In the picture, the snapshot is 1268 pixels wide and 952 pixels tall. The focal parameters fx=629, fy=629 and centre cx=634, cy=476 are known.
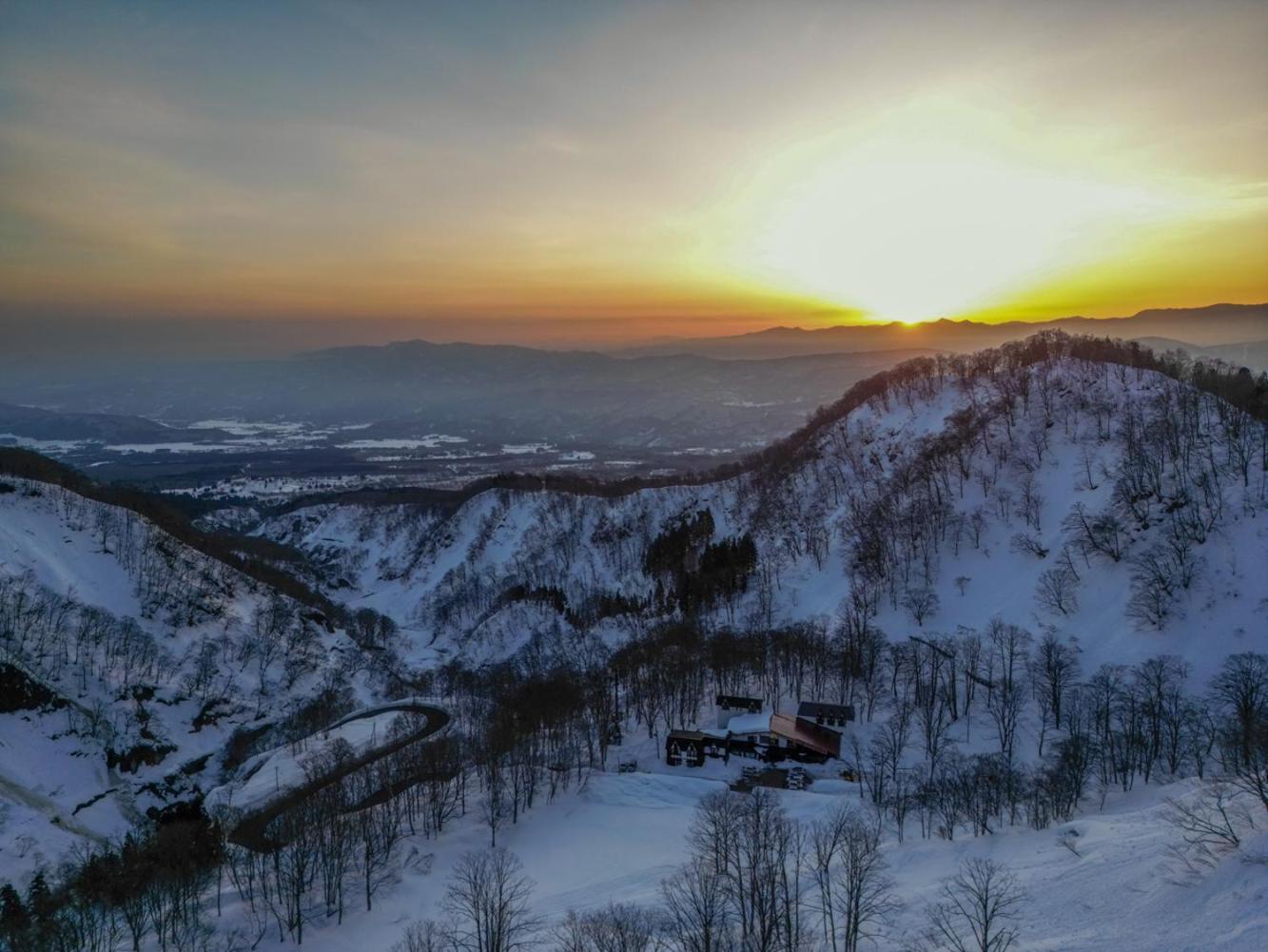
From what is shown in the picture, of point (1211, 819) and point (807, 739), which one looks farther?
point (807, 739)

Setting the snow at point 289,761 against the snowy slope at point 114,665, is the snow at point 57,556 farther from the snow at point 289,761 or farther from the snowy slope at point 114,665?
the snow at point 289,761

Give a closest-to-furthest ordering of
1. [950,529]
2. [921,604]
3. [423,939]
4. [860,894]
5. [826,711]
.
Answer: [860,894] < [423,939] < [826,711] < [921,604] < [950,529]

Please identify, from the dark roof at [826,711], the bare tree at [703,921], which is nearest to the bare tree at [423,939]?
the bare tree at [703,921]

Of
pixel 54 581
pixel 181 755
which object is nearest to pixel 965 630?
pixel 181 755

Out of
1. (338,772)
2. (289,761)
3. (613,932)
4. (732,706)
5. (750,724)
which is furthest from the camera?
(289,761)

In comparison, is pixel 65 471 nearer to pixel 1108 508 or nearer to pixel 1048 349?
pixel 1108 508

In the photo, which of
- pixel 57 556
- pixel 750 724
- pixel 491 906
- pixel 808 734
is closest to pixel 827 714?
pixel 808 734

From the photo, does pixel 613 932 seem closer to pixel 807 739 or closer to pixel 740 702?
pixel 807 739
